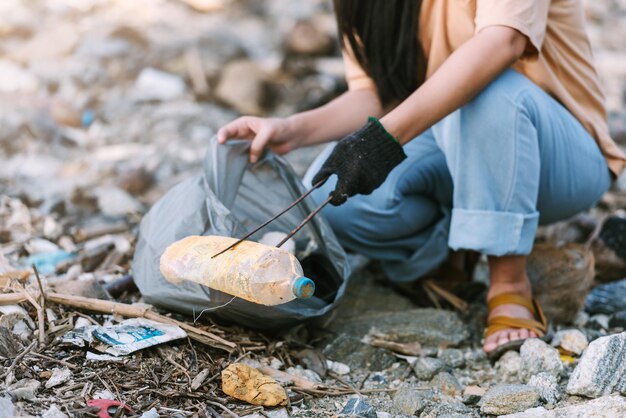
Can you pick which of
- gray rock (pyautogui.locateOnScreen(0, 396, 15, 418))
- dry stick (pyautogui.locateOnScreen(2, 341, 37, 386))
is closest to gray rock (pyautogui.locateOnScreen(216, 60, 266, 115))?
dry stick (pyautogui.locateOnScreen(2, 341, 37, 386))

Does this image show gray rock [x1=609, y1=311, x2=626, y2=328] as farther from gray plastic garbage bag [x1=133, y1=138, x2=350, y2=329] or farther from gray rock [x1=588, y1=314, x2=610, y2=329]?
gray plastic garbage bag [x1=133, y1=138, x2=350, y2=329]

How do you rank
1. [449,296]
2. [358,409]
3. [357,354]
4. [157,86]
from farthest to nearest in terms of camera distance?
[157,86]
[449,296]
[357,354]
[358,409]

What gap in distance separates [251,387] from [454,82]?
2.61ft

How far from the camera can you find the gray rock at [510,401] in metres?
1.44

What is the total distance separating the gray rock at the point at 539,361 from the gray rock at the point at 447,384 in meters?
0.16

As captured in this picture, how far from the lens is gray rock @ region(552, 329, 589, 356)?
5.66ft

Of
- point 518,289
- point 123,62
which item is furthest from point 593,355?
point 123,62

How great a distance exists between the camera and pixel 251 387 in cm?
140

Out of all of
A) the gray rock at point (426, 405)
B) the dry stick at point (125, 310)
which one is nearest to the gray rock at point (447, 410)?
the gray rock at point (426, 405)

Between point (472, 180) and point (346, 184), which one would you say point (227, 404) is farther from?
point (472, 180)

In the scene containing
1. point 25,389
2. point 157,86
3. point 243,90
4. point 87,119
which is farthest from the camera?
point 157,86

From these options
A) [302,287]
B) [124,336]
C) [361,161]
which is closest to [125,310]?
[124,336]

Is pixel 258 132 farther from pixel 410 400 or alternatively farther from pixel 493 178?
pixel 410 400

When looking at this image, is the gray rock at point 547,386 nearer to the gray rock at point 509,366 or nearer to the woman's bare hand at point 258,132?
the gray rock at point 509,366
